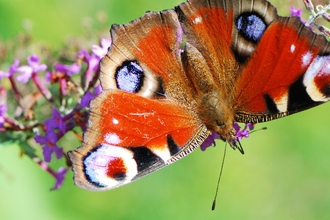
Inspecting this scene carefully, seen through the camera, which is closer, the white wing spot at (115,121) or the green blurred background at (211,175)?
the white wing spot at (115,121)

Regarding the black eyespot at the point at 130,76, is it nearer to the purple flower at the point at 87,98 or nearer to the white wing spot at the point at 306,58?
the purple flower at the point at 87,98

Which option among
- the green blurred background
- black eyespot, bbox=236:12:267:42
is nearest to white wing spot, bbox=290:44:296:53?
black eyespot, bbox=236:12:267:42

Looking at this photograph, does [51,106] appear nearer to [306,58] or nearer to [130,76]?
[130,76]

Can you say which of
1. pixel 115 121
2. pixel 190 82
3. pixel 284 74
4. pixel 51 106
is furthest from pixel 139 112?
pixel 51 106

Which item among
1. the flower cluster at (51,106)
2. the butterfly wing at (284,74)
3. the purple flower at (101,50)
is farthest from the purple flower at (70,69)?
the butterfly wing at (284,74)

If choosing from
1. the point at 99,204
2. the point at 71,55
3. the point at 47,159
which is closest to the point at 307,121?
the point at 99,204

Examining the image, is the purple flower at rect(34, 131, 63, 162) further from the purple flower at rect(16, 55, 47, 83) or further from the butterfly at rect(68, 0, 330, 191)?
the butterfly at rect(68, 0, 330, 191)
